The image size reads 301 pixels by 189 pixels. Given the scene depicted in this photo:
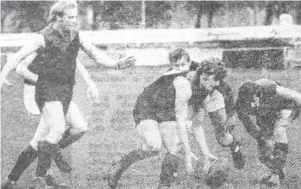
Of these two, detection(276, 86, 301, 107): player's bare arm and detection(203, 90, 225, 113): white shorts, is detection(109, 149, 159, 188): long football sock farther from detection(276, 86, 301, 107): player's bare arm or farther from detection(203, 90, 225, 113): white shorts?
detection(276, 86, 301, 107): player's bare arm

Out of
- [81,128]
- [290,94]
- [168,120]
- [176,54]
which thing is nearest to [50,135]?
[81,128]

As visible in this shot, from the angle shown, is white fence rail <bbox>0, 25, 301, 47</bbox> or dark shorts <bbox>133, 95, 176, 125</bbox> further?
white fence rail <bbox>0, 25, 301, 47</bbox>

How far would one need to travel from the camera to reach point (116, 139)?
4.86 m

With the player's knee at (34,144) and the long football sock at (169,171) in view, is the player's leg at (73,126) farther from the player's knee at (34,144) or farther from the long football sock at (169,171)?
the long football sock at (169,171)

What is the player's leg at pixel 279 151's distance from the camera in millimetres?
4719

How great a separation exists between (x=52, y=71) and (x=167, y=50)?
0.94 meters

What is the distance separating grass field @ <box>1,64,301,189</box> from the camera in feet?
15.5

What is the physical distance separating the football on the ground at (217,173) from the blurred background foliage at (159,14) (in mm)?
1263

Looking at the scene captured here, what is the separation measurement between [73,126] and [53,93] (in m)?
0.32

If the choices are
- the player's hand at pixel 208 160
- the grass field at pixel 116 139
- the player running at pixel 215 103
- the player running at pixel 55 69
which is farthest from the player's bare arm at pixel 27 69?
the player's hand at pixel 208 160

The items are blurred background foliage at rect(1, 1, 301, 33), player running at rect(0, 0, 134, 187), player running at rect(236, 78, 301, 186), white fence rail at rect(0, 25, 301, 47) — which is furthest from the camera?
blurred background foliage at rect(1, 1, 301, 33)

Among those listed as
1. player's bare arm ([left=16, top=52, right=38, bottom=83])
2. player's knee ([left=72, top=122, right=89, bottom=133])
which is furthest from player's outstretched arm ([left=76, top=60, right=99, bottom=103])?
player's bare arm ([left=16, top=52, right=38, bottom=83])

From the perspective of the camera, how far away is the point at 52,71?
4.57 m

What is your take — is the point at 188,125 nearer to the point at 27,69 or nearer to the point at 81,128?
the point at 81,128
